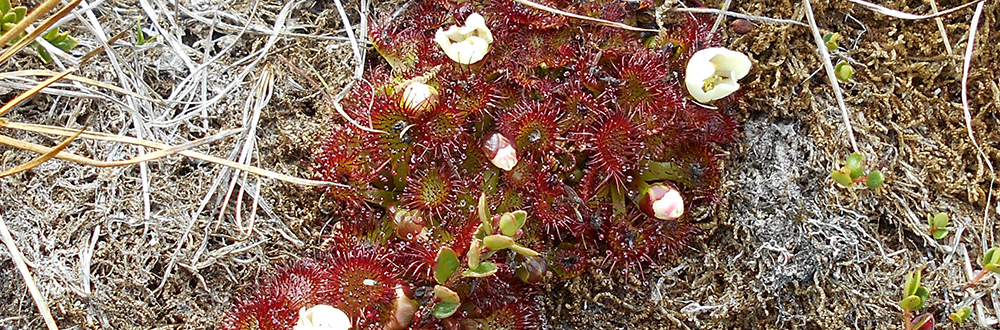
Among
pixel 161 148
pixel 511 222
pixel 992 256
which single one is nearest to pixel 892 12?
pixel 992 256

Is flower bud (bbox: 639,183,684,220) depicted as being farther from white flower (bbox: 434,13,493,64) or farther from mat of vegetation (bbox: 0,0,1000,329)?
white flower (bbox: 434,13,493,64)

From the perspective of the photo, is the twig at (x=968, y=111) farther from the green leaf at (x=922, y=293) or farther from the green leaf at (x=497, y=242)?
the green leaf at (x=497, y=242)

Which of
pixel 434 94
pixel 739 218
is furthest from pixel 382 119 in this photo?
pixel 739 218

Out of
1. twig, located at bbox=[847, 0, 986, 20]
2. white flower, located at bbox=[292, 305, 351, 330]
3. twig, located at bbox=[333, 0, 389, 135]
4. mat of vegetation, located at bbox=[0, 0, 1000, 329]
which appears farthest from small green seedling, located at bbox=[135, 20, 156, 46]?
twig, located at bbox=[847, 0, 986, 20]

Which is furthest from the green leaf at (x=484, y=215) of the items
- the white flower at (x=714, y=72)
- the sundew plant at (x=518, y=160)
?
the white flower at (x=714, y=72)

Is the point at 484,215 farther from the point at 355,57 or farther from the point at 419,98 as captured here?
the point at 355,57

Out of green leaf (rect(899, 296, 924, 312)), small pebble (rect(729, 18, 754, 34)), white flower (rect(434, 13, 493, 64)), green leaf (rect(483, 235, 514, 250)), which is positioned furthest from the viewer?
small pebble (rect(729, 18, 754, 34))
